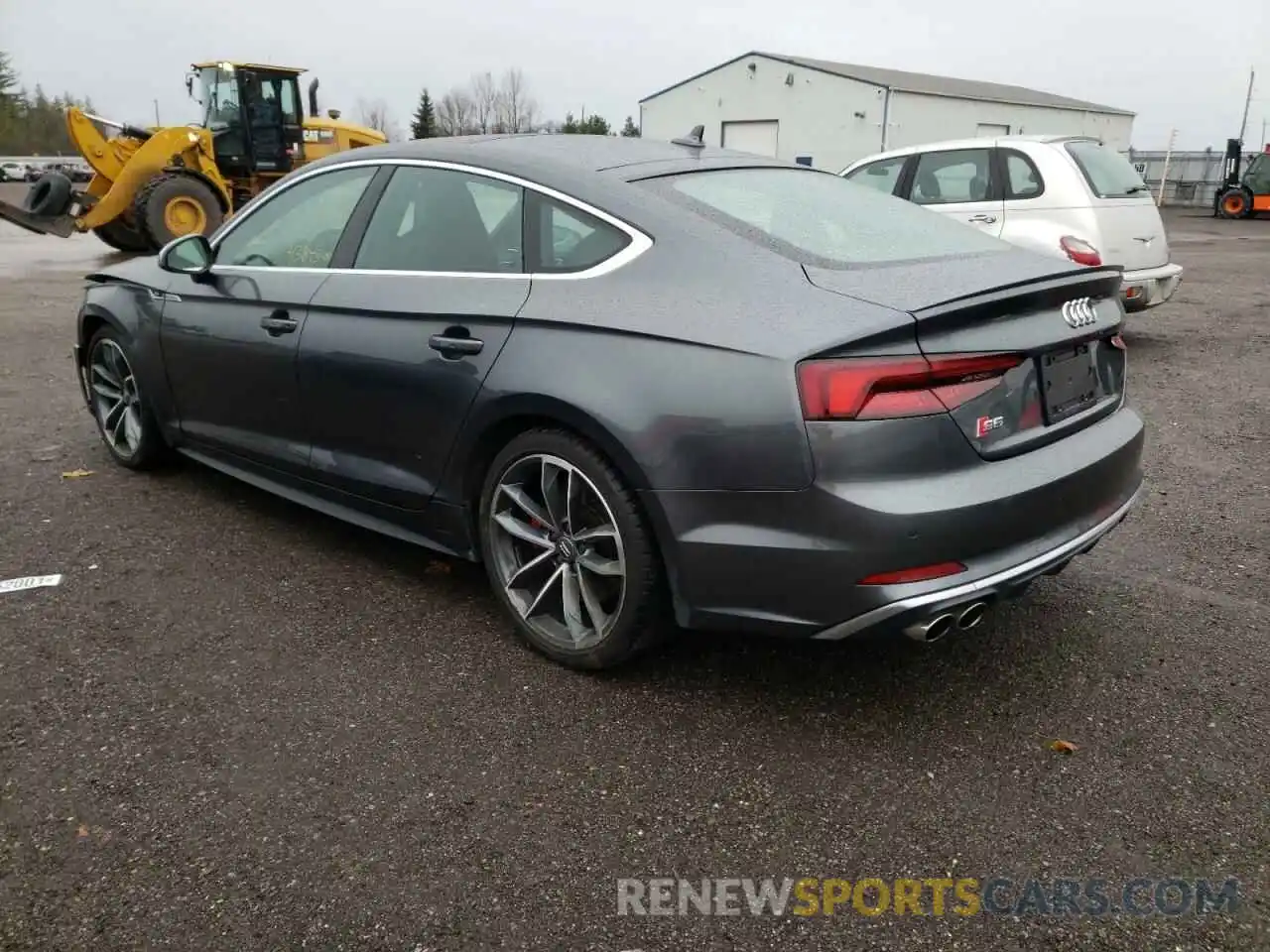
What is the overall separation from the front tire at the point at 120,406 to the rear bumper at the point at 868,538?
3213 mm

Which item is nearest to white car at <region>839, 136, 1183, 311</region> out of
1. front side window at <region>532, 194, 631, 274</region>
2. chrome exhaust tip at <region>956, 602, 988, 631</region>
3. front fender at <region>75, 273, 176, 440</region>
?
front side window at <region>532, 194, 631, 274</region>

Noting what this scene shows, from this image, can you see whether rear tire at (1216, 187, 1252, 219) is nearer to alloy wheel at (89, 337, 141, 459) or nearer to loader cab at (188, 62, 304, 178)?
loader cab at (188, 62, 304, 178)

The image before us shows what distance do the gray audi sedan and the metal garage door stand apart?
1312 inches

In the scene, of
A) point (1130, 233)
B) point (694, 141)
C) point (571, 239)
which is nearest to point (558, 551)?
point (571, 239)

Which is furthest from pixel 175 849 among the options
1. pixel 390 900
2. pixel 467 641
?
pixel 467 641

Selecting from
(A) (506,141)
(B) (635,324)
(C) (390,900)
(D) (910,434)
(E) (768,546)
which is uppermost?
(A) (506,141)

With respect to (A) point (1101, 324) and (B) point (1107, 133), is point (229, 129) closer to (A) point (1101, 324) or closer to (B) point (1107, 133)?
(A) point (1101, 324)

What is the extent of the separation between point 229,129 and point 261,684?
53.8ft

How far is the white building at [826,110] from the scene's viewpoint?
32.2 meters

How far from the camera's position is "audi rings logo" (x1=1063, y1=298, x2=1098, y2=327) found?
9.20 feet

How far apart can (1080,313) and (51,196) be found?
1609cm

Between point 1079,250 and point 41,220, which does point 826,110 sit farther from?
point 1079,250

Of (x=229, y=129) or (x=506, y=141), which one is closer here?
(x=506, y=141)

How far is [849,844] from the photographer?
2.33 meters
